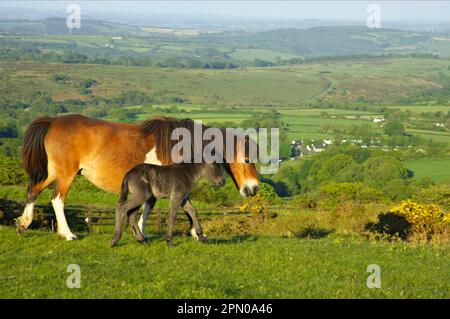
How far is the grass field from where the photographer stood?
7.46m

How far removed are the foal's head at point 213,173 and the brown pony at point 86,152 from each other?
2.05ft

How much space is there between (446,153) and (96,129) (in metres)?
73.7

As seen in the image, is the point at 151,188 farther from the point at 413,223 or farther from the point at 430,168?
the point at 430,168

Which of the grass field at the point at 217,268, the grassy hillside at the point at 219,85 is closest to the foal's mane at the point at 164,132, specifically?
the grass field at the point at 217,268

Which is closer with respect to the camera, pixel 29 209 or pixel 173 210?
pixel 173 210

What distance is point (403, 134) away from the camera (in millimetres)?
95125

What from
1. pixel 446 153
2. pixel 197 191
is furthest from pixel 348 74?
pixel 197 191

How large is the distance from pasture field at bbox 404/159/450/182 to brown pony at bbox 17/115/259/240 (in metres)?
56.3

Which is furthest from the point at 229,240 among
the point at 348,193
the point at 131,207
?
the point at 348,193

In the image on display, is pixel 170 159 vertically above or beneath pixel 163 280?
above

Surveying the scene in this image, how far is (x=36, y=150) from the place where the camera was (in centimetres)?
1112

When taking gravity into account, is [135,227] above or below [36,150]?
below

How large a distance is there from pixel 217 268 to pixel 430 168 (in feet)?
219

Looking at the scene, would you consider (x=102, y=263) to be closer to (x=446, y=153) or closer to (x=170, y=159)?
(x=170, y=159)
